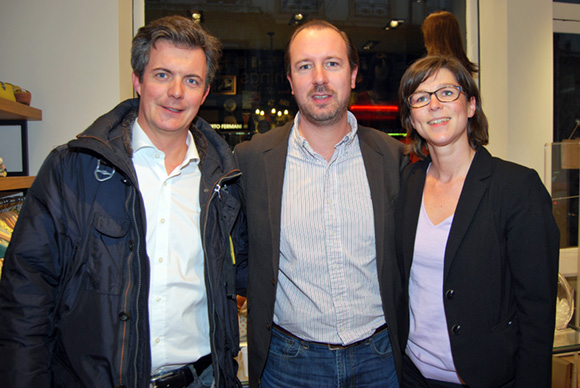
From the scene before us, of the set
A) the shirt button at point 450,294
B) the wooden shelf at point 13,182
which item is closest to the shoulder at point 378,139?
the shirt button at point 450,294

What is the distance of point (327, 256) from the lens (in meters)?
1.82

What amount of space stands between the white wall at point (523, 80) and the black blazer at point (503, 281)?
1.85m

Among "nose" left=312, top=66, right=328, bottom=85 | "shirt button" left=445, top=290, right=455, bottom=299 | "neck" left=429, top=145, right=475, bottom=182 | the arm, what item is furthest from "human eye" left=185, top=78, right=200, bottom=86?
"shirt button" left=445, top=290, right=455, bottom=299

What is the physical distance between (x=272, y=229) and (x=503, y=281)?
0.97 m

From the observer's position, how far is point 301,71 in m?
2.03

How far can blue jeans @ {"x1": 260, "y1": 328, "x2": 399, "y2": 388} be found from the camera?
1.79 m

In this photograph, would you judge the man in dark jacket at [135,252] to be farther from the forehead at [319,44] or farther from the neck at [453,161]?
the neck at [453,161]

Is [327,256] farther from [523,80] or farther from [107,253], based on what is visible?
[523,80]

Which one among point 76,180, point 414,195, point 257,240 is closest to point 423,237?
point 414,195

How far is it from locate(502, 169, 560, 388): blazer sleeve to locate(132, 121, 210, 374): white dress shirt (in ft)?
4.04

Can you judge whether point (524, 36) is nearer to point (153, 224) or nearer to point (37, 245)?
point (153, 224)

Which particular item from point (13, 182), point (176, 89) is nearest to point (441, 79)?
point (176, 89)

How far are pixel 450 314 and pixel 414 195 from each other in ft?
1.74

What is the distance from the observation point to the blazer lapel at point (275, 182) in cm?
184
